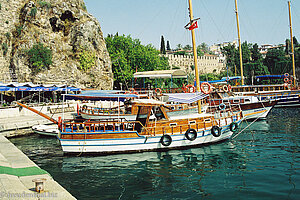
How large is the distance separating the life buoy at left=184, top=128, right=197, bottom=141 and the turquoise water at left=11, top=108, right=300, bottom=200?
84cm

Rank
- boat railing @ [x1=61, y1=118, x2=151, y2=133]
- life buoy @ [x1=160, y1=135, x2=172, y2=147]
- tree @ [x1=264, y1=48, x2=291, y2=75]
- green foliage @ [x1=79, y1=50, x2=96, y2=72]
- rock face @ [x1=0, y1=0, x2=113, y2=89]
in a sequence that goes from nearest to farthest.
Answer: boat railing @ [x1=61, y1=118, x2=151, y2=133]
life buoy @ [x1=160, y1=135, x2=172, y2=147]
rock face @ [x1=0, y1=0, x2=113, y2=89]
green foliage @ [x1=79, y1=50, x2=96, y2=72]
tree @ [x1=264, y1=48, x2=291, y2=75]

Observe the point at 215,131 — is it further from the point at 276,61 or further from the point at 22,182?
the point at 276,61

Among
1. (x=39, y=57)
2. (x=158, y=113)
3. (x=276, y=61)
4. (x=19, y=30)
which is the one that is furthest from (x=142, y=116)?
(x=276, y=61)

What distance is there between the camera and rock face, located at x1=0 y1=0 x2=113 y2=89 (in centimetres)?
4216

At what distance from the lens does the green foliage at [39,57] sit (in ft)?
137

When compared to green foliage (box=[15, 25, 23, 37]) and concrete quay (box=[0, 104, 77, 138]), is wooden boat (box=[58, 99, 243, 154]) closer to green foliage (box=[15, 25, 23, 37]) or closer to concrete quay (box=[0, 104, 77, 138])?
concrete quay (box=[0, 104, 77, 138])

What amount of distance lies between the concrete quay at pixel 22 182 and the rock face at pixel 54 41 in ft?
107

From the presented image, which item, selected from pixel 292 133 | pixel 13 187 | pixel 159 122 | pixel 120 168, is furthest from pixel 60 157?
pixel 292 133

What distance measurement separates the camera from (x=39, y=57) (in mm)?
42188

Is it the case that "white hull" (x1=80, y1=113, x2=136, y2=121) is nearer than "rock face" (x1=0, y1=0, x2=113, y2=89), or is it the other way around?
"white hull" (x1=80, y1=113, x2=136, y2=121)

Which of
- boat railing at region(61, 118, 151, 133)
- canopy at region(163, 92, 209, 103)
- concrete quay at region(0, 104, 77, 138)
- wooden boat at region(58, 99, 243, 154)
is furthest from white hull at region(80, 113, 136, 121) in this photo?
canopy at region(163, 92, 209, 103)

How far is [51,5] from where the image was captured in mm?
48000

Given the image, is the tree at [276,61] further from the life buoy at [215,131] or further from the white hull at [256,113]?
the life buoy at [215,131]

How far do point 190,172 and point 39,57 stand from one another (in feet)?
125
